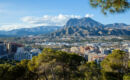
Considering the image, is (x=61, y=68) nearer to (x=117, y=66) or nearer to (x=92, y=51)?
(x=117, y=66)

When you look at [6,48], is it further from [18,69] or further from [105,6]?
[105,6]

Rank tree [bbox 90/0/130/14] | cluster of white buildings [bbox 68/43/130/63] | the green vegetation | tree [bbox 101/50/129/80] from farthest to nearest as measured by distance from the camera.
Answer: cluster of white buildings [bbox 68/43/130/63]
tree [bbox 101/50/129/80]
the green vegetation
tree [bbox 90/0/130/14]

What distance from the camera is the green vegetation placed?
6.40m

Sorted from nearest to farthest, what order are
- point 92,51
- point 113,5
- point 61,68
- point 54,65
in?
point 113,5 < point 54,65 < point 61,68 < point 92,51

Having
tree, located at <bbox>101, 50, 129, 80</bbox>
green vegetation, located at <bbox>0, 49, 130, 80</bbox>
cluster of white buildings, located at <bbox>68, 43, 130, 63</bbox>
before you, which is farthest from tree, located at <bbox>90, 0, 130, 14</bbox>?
cluster of white buildings, located at <bbox>68, 43, 130, 63</bbox>

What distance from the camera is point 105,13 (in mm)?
2742

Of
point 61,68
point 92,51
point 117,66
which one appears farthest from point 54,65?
point 92,51

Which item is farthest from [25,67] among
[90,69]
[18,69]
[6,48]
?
[6,48]

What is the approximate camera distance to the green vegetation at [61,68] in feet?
21.0

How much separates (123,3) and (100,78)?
19.4ft

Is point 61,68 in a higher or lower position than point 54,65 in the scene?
lower

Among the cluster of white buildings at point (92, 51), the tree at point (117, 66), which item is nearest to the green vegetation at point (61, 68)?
the tree at point (117, 66)

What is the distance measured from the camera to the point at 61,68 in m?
7.15

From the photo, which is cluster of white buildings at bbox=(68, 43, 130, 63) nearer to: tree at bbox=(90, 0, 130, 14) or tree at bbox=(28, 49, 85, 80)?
tree at bbox=(28, 49, 85, 80)
